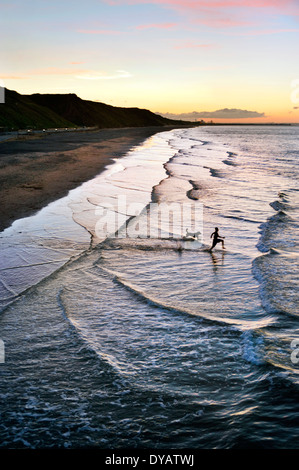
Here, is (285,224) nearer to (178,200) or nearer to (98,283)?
(178,200)

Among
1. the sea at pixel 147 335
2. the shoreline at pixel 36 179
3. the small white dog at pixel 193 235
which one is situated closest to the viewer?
the sea at pixel 147 335

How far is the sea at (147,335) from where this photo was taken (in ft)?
23.6

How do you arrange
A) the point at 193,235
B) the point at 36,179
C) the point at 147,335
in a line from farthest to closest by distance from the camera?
the point at 36,179 < the point at 193,235 < the point at 147,335

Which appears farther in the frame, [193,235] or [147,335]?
[193,235]

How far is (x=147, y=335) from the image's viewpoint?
1016 centimetres

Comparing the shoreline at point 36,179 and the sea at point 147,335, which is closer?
the sea at point 147,335

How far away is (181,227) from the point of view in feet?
66.4

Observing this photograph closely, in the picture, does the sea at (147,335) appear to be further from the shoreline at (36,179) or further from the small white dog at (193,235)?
the shoreline at (36,179)

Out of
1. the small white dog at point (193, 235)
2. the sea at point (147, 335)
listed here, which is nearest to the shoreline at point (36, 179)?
the sea at point (147, 335)

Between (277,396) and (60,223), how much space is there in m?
14.6

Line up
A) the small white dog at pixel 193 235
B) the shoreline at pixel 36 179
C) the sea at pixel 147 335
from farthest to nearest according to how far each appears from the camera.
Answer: the shoreline at pixel 36 179 < the small white dog at pixel 193 235 < the sea at pixel 147 335

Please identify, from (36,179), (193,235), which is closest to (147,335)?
(193,235)

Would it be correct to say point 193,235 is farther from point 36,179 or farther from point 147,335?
point 36,179

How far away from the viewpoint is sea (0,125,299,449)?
284 inches
